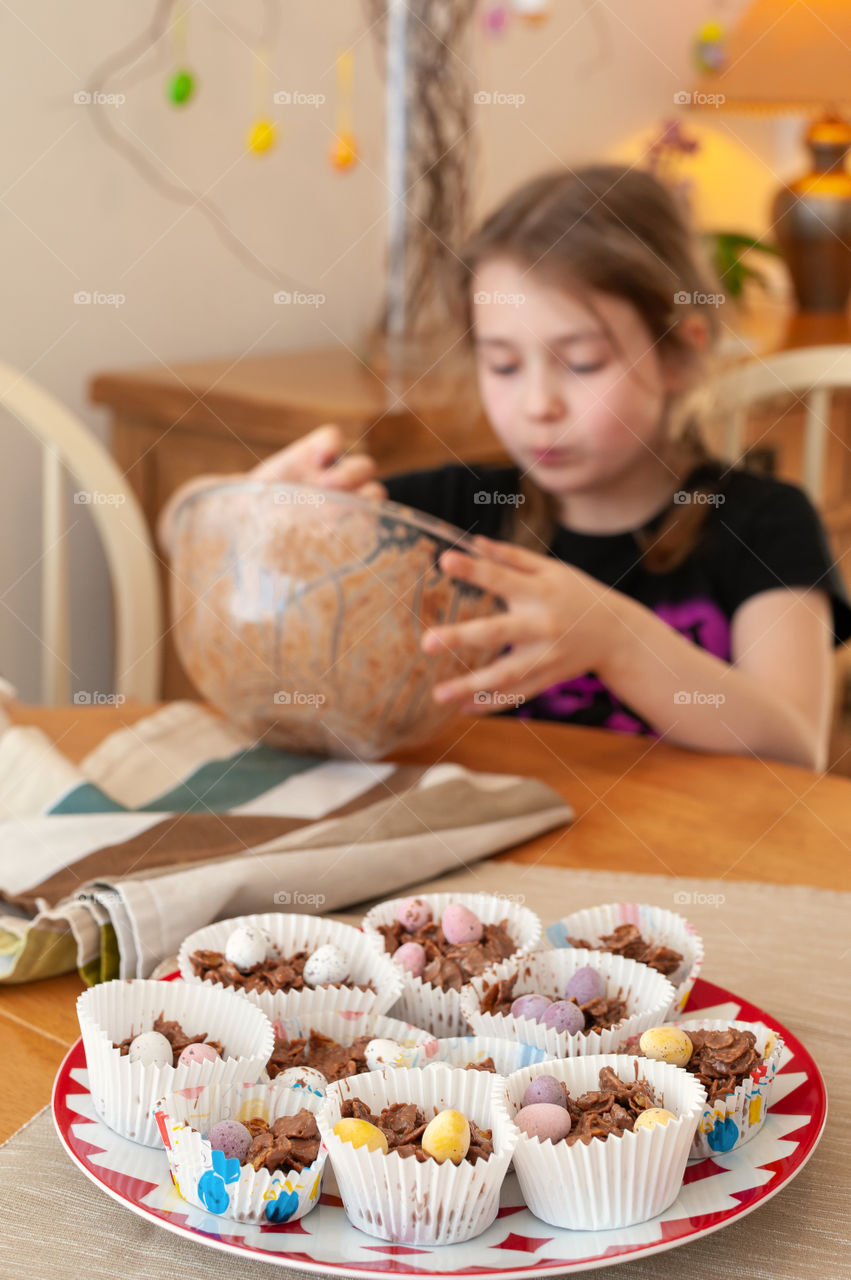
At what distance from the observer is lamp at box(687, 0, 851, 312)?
239 cm

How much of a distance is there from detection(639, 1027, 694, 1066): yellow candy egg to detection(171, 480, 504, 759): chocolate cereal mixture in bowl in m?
0.41

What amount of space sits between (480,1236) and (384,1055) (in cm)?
9

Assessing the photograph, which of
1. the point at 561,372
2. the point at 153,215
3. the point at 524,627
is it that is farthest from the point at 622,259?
the point at 153,215

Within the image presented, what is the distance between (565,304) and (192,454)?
0.64 m

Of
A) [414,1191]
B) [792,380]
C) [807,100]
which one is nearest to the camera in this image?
[414,1191]

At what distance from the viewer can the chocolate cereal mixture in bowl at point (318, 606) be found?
865 millimetres

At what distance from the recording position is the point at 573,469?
1.41 m

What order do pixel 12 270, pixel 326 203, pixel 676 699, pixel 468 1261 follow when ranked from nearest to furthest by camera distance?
1. pixel 468 1261
2. pixel 676 699
3. pixel 12 270
4. pixel 326 203

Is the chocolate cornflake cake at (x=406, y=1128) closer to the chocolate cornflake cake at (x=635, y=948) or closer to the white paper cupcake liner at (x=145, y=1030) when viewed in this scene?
the white paper cupcake liner at (x=145, y=1030)

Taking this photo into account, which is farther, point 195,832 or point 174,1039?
point 195,832

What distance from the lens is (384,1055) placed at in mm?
517

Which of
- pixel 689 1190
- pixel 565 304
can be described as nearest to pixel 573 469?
pixel 565 304

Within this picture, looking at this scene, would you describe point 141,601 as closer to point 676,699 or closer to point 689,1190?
point 676,699

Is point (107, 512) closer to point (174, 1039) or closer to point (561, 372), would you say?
point (561, 372)
